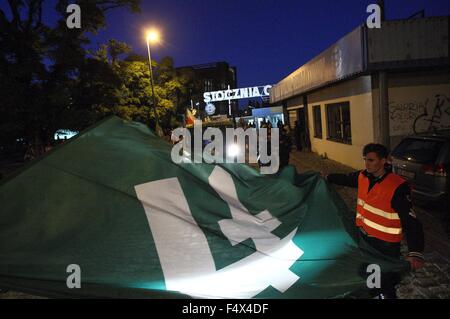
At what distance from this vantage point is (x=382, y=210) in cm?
319

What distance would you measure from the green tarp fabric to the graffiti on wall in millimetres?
8785

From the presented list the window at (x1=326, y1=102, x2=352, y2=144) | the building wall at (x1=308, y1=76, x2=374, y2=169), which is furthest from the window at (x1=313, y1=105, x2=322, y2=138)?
the window at (x1=326, y1=102, x2=352, y2=144)

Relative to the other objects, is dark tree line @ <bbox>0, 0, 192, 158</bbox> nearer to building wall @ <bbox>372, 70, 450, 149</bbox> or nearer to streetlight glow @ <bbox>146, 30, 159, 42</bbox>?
streetlight glow @ <bbox>146, 30, 159, 42</bbox>

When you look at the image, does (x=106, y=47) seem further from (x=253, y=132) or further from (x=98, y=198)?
(x=98, y=198)

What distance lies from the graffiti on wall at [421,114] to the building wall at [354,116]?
76 centimetres

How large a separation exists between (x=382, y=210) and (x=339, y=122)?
12.4 metres

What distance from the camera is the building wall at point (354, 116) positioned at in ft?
38.0

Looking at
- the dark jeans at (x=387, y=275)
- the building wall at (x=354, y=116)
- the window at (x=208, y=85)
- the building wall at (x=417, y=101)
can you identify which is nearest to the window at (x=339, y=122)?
the building wall at (x=354, y=116)

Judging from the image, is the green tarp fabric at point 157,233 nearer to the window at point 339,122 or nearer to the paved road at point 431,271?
the paved road at point 431,271

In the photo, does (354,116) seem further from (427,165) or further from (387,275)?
(387,275)

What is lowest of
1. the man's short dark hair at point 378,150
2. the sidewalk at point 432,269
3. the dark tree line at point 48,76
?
the sidewalk at point 432,269

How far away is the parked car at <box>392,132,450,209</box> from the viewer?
251 inches
